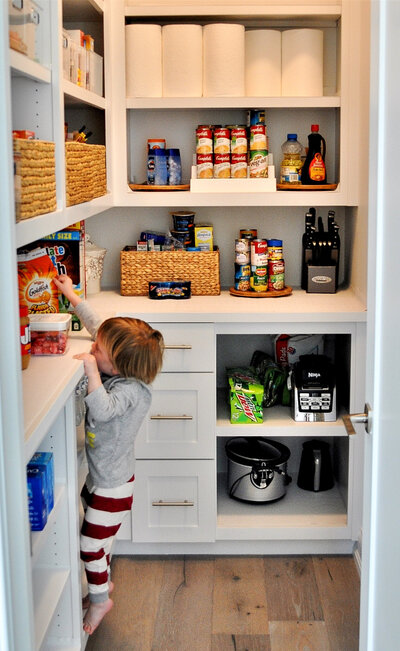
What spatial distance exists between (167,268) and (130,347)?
0.94 meters

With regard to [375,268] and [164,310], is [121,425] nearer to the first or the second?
[164,310]

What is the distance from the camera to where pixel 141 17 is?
11.6 feet

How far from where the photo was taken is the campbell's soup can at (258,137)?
3484mm

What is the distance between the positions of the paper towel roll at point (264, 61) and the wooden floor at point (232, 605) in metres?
1.79

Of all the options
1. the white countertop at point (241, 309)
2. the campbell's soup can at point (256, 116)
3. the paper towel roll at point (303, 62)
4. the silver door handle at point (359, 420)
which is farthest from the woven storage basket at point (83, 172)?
the silver door handle at point (359, 420)

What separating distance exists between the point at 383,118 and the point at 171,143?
2.06m

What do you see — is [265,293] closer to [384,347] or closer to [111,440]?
[111,440]

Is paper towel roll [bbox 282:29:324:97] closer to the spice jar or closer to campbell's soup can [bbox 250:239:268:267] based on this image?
campbell's soup can [bbox 250:239:268:267]

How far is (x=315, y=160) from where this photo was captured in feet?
11.5

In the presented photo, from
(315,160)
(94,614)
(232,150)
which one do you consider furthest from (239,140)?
(94,614)

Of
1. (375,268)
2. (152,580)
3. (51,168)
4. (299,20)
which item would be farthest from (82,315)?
(299,20)

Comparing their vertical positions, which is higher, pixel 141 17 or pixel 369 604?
pixel 141 17

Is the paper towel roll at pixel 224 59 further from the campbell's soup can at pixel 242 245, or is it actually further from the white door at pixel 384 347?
the white door at pixel 384 347

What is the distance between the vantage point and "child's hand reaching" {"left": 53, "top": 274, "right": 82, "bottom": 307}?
2.83 m
